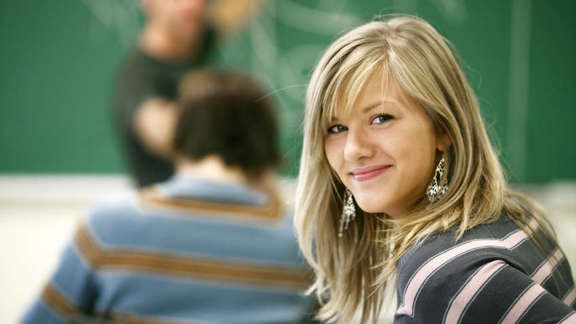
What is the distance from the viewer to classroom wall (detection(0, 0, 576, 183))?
104 inches

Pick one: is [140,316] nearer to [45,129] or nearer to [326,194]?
[326,194]

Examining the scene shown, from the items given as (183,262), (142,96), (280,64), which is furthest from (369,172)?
(280,64)

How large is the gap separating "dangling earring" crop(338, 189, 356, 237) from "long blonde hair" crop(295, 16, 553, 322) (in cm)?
1

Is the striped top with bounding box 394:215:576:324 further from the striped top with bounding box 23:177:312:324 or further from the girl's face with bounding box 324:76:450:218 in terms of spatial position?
the striped top with bounding box 23:177:312:324

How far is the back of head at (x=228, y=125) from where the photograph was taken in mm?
1557

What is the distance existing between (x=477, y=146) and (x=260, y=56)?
218 centimetres

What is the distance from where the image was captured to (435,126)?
0.79 m

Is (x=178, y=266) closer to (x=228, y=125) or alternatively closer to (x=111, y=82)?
(x=228, y=125)

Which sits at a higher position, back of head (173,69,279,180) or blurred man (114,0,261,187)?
blurred man (114,0,261,187)

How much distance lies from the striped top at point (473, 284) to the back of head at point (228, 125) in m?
Answer: 0.89

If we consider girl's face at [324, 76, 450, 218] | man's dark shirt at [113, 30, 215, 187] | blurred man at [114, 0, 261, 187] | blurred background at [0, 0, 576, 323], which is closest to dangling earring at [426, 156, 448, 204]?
girl's face at [324, 76, 450, 218]

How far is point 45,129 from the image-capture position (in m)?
3.01

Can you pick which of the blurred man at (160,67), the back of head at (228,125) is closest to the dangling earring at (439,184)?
the back of head at (228,125)

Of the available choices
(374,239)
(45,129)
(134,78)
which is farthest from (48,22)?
(374,239)
